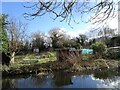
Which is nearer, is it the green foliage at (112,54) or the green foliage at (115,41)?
the green foliage at (112,54)

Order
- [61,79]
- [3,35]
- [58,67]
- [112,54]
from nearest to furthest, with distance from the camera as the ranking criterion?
[61,79]
[58,67]
[3,35]
[112,54]

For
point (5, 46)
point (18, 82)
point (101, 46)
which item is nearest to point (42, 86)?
point (18, 82)

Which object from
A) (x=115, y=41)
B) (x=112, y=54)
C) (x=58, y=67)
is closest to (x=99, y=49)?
(x=112, y=54)

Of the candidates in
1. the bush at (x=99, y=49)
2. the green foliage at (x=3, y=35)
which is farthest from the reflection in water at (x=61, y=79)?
the bush at (x=99, y=49)

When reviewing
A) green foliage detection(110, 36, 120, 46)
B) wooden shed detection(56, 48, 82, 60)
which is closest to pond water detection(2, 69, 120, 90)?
wooden shed detection(56, 48, 82, 60)

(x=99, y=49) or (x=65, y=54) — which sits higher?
(x=99, y=49)

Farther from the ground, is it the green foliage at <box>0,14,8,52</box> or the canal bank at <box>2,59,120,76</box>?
the green foliage at <box>0,14,8,52</box>

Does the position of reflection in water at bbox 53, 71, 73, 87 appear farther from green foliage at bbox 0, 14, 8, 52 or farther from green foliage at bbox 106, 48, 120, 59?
green foliage at bbox 106, 48, 120, 59

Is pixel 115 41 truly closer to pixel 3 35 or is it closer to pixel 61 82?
pixel 3 35

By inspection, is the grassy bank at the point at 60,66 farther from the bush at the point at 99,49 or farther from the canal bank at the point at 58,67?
the bush at the point at 99,49

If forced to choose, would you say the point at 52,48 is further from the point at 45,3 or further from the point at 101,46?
the point at 45,3

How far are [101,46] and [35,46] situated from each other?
11792mm

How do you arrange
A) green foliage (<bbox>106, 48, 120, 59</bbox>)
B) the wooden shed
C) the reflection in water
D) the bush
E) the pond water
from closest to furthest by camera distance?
the pond water, the reflection in water, the wooden shed, the bush, green foliage (<bbox>106, 48, 120, 59</bbox>)

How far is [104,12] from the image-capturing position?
8.73 ft
